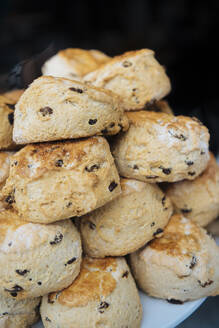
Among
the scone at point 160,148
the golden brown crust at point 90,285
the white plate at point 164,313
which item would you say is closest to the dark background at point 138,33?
the scone at point 160,148

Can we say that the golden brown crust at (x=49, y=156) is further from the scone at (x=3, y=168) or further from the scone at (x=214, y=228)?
the scone at (x=214, y=228)

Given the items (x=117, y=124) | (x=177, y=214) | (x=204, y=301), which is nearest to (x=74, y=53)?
(x=117, y=124)

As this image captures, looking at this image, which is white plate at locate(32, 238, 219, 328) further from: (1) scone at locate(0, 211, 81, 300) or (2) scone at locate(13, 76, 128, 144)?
(2) scone at locate(13, 76, 128, 144)

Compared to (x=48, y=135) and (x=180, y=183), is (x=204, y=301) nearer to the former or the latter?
(x=180, y=183)

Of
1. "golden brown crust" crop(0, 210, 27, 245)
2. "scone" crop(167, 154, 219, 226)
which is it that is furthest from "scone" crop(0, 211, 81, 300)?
→ "scone" crop(167, 154, 219, 226)

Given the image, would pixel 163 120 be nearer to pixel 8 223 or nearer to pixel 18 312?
pixel 8 223
